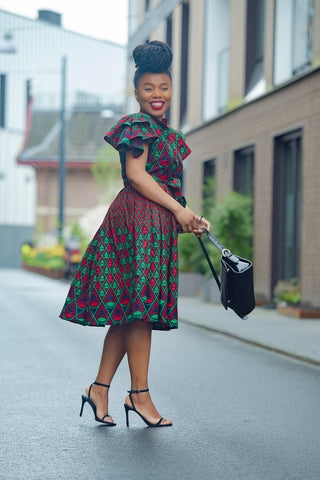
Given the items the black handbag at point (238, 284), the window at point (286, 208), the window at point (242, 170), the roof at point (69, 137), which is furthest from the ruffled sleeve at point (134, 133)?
the roof at point (69, 137)

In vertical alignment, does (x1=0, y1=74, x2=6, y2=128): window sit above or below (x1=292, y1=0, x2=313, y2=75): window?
above

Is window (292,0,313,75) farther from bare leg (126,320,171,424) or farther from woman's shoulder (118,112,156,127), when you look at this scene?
bare leg (126,320,171,424)

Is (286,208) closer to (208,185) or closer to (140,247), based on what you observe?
(208,185)

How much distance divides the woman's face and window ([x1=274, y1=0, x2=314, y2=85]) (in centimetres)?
968

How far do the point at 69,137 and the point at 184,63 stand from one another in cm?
2186

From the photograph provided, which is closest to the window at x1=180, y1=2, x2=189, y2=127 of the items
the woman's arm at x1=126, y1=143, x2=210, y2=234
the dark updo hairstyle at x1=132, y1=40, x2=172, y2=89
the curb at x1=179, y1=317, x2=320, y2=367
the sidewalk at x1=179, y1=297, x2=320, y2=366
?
the sidewalk at x1=179, y1=297, x2=320, y2=366

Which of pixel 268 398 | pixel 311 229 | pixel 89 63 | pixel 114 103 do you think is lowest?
pixel 268 398

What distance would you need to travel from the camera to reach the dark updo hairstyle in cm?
465

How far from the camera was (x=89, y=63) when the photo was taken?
53.4 m

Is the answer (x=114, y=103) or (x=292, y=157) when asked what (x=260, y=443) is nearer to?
(x=292, y=157)

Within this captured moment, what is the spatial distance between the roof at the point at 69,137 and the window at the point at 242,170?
24.2 m

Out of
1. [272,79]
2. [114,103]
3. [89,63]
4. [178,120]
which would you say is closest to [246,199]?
[272,79]

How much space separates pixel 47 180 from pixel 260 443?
3798 cm

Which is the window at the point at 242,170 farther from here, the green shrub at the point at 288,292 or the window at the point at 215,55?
the green shrub at the point at 288,292
